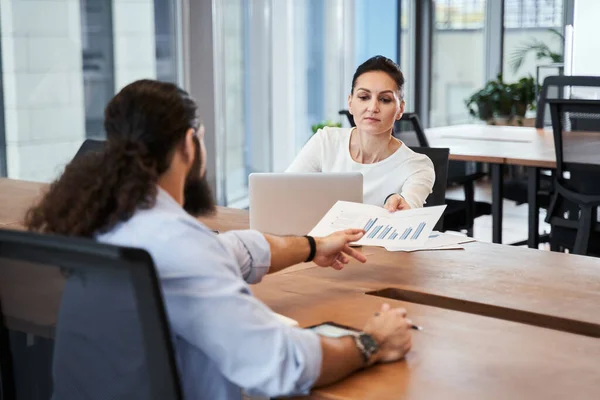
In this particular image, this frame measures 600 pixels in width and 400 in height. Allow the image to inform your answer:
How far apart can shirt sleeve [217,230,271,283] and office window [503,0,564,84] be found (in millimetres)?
6591

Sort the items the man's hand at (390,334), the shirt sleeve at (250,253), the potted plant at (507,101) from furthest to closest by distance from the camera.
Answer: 1. the potted plant at (507,101)
2. the shirt sleeve at (250,253)
3. the man's hand at (390,334)

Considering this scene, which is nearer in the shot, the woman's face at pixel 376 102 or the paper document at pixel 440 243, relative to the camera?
the paper document at pixel 440 243

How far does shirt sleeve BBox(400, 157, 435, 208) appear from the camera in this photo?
2.85 metres

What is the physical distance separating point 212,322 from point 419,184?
164 centimetres

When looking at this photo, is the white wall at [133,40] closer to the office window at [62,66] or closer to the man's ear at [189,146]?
the office window at [62,66]

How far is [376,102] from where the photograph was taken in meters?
2.96

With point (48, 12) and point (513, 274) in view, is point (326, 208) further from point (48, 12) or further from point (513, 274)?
point (48, 12)

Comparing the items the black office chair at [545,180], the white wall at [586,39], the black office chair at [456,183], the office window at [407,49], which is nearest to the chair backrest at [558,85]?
the black office chair at [545,180]

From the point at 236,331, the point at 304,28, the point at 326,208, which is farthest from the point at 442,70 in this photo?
the point at 236,331

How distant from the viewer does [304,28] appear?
7109mm

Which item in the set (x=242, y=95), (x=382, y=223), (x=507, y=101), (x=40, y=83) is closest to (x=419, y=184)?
(x=382, y=223)

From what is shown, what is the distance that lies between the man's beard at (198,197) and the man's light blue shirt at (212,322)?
20cm

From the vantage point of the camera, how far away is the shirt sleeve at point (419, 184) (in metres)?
2.85

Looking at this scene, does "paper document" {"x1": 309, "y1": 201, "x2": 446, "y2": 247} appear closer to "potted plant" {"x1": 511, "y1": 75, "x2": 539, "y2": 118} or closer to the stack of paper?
the stack of paper
